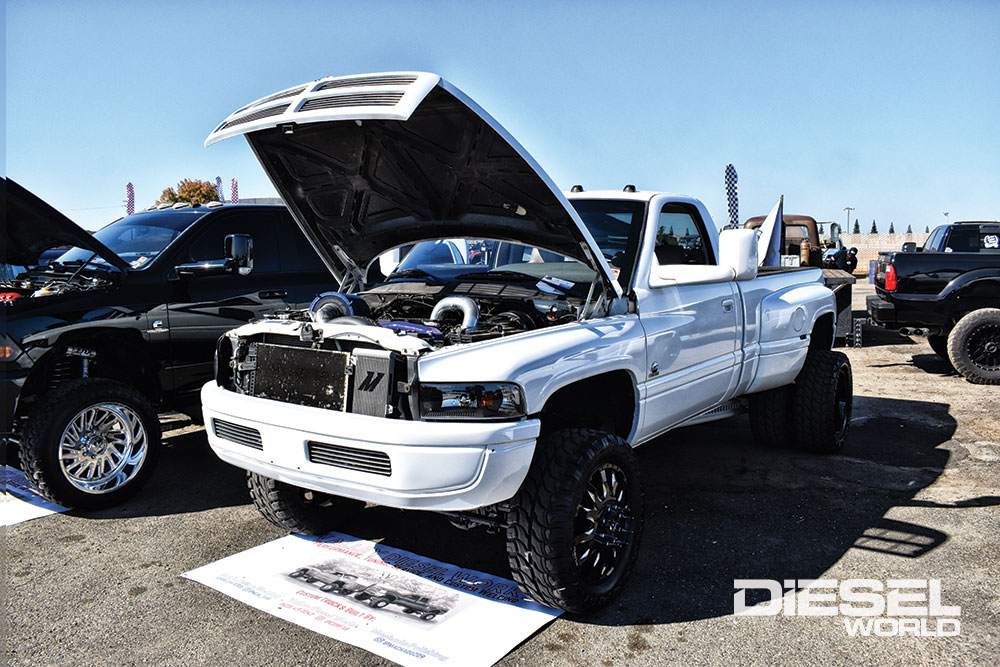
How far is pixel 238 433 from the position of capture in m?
3.49

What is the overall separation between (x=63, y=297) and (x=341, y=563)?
8.47ft


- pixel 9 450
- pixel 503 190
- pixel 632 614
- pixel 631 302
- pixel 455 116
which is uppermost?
pixel 455 116

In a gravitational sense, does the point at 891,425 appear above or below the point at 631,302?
below

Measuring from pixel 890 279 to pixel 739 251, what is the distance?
5909 mm

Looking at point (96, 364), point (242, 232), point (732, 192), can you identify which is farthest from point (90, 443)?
point (732, 192)

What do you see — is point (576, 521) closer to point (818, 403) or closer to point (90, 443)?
point (818, 403)

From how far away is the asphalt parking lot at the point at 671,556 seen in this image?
3.05 m

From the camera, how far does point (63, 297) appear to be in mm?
4805

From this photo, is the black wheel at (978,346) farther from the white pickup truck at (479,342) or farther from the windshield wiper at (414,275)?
the windshield wiper at (414,275)

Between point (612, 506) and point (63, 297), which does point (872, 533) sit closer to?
point (612, 506)

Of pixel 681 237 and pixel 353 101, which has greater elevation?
pixel 353 101

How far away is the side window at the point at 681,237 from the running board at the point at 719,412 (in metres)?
0.96

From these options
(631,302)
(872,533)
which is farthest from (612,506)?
(872,533)

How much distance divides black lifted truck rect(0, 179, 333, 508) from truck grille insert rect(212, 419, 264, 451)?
1.53 metres
